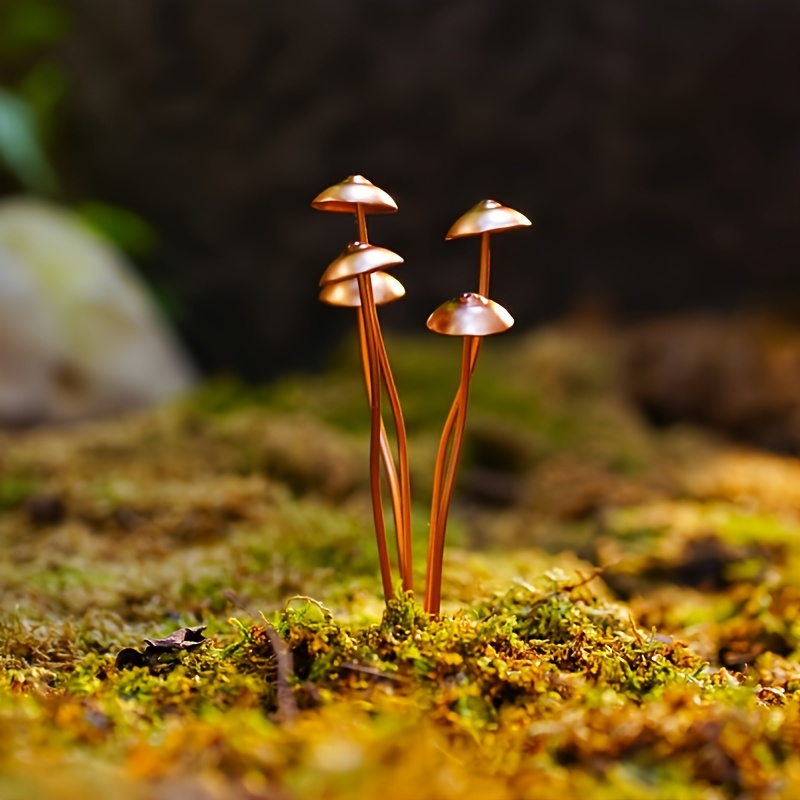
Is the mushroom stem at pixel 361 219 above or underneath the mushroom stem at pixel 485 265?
above

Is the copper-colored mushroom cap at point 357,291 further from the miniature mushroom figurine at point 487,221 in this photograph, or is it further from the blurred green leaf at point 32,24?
the blurred green leaf at point 32,24

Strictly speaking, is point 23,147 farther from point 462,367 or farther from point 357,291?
point 462,367

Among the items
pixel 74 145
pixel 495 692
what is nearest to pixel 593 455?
pixel 495 692

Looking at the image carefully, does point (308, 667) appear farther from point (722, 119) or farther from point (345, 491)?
point (722, 119)

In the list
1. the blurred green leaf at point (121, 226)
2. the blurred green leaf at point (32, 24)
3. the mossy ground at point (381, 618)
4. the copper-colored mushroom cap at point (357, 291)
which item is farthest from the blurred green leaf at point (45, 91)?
the copper-colored mushroom cap at point (357, 291)

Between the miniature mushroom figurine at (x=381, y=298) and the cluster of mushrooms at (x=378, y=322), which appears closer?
the cluster of mushrooms at (x=378, y=322)

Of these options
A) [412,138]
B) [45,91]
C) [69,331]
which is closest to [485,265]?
[69,331]

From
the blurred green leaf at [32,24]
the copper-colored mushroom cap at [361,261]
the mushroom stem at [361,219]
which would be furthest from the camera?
the blurred green leaf at [32,24]

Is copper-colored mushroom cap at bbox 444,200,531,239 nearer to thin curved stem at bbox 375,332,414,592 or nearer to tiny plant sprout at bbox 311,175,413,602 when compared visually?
tiny plant sprout at bbox 311,175,413,602
